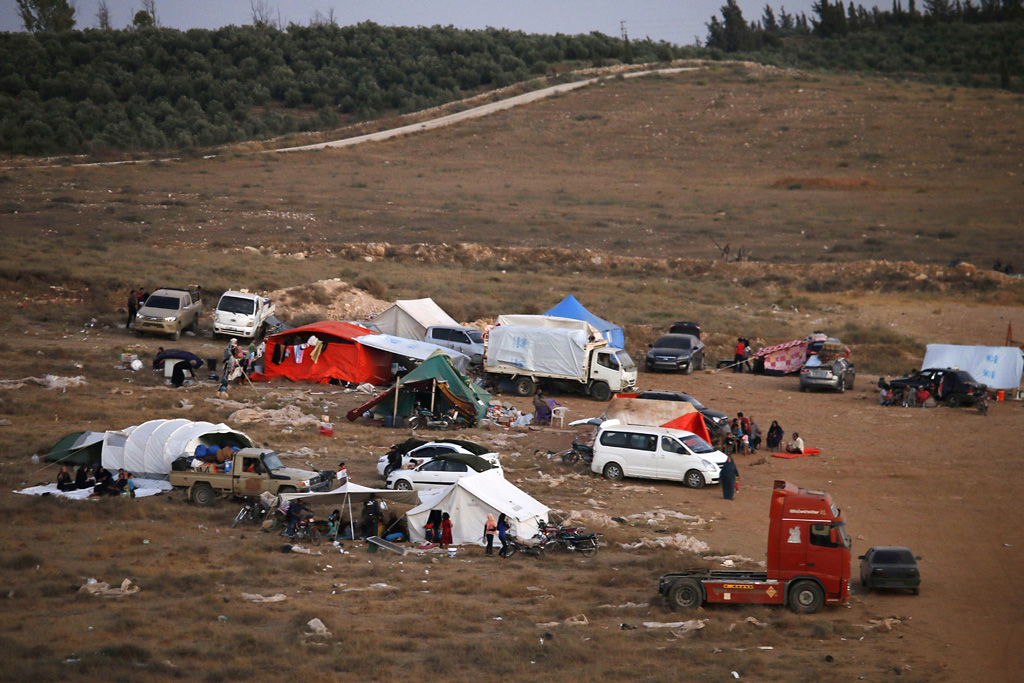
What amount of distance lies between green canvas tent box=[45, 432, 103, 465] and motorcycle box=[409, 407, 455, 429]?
27.6 ft

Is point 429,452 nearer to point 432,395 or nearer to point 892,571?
point 432,395

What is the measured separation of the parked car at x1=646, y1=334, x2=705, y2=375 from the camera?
33312 mm

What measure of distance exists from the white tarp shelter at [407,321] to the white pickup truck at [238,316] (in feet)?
13.1

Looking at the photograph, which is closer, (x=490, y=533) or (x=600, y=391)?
(x=490, y=533)

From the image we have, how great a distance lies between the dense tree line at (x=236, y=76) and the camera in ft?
266

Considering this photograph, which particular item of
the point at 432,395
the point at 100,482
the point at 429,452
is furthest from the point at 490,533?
the point at 432,395

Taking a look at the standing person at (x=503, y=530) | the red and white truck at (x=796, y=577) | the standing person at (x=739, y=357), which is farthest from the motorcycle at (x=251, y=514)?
the standing person at (x=739, y=357)

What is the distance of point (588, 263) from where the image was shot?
51.4m

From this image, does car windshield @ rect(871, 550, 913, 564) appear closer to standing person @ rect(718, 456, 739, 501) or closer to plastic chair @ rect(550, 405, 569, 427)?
standing person @ rect(718, 456, 739, 501)

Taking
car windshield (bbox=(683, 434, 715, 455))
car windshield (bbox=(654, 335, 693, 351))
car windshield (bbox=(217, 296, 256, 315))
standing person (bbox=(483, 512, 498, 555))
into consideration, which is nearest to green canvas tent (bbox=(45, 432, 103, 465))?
standing person (bbox=(483, 512, 498, 555))

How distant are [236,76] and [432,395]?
3268 inches

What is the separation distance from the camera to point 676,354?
3362 centimetres

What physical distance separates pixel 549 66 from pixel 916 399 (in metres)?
93.0

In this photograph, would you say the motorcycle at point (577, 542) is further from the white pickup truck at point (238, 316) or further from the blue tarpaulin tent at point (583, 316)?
the white pickup truck at point (238, 316)
